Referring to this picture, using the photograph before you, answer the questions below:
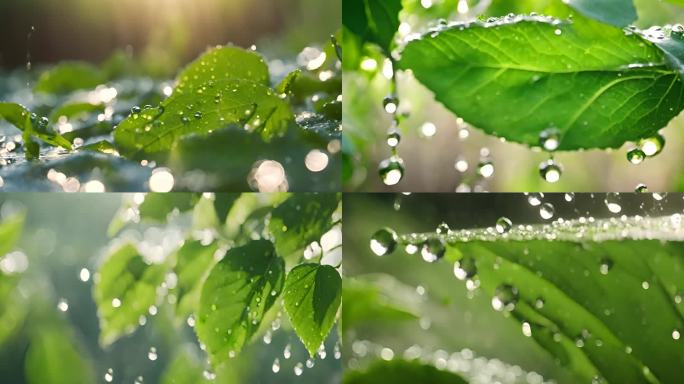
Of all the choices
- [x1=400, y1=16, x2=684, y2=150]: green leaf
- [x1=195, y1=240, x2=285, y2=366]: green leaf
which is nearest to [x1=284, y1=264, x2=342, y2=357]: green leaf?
[x1=195, y1=240, x2=285, y2=366]: green leaf

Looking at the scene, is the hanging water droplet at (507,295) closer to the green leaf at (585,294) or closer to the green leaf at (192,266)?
the green leaf at (585,294)

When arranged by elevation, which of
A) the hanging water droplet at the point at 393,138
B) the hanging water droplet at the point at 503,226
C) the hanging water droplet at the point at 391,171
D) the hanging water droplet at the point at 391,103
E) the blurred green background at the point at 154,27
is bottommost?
the hanging water droplet at the point at 503,226

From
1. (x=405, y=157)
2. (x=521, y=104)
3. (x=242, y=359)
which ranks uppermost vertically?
(x=521, y=104)

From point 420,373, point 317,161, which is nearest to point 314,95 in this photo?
point 317,161

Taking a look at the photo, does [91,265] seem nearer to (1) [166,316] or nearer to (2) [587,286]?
(1) [166,316]

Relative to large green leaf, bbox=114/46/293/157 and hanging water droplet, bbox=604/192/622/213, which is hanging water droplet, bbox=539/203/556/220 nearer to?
hanging water droplet, bbox=604/192/622/213

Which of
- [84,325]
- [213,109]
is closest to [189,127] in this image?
[213,109]

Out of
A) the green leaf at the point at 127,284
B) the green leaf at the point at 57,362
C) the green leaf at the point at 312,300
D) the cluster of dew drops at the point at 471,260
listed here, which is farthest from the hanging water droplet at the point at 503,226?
the green leaf at the point at 57,362
